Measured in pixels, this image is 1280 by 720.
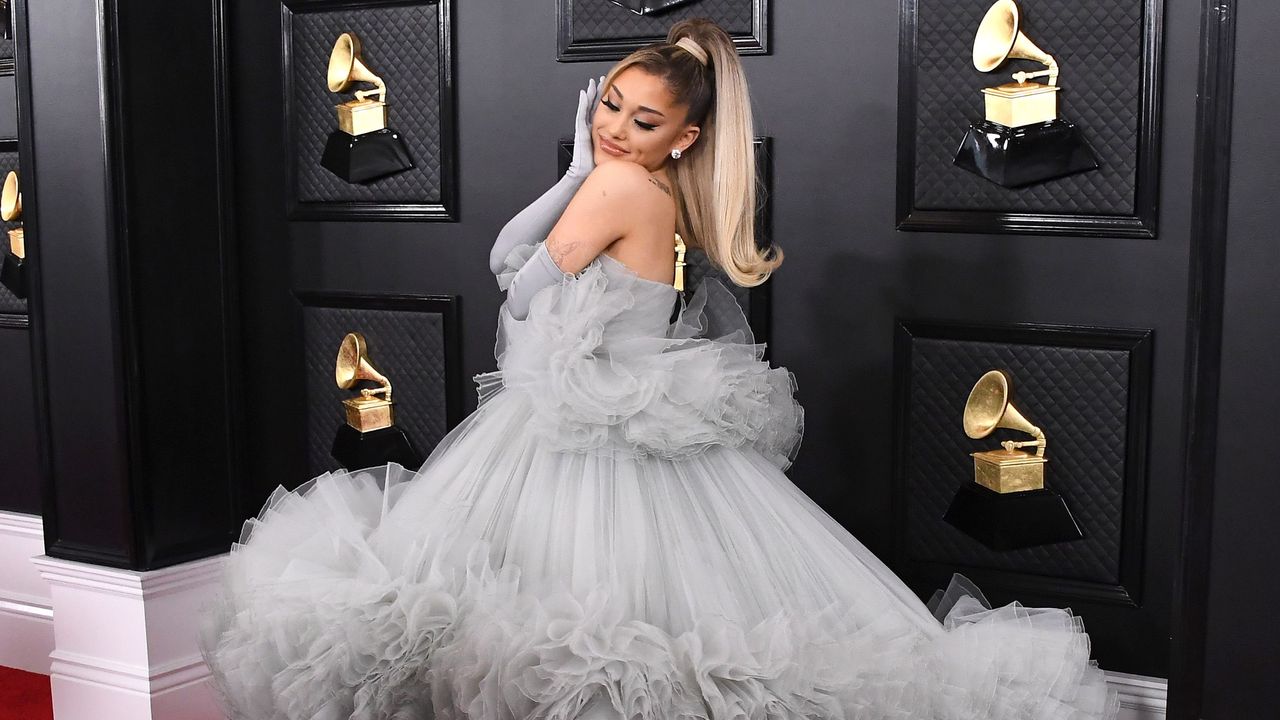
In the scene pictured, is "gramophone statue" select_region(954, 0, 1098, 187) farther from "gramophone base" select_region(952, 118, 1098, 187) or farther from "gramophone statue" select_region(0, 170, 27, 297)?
"gramophone statue" select_region(0, 170, 27, 297)

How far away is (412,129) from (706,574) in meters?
1.69

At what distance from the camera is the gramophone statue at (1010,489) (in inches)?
101

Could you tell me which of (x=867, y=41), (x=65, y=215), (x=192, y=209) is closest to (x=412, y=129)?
(x=192, y=209)

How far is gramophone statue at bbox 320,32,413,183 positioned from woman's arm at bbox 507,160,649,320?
1.12 metres

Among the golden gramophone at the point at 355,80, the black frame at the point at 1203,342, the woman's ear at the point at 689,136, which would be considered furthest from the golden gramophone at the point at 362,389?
the black frame at the point at 1203,342

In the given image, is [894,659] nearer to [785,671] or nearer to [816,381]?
[785,671]

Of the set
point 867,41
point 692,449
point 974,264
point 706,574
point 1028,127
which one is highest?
point 867,41

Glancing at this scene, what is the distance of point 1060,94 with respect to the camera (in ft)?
8.19

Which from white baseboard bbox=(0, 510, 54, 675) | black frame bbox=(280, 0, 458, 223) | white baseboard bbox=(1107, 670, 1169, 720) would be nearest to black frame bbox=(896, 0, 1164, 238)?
white baseboard bbox=(1107, 670, 1169, 720)

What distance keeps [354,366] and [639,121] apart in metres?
1.39

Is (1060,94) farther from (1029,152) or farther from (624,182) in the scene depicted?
(624,182)

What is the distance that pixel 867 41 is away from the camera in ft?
8.71

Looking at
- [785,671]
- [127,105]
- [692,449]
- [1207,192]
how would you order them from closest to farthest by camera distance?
1. [785,671]
2. [1207,192]
3. [692,449]
4. [127,105]

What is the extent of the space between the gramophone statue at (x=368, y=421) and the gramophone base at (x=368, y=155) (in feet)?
1.48
